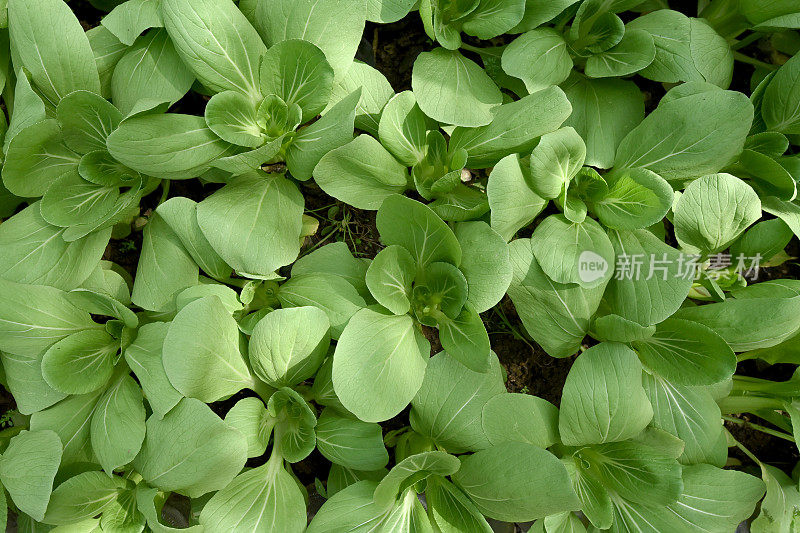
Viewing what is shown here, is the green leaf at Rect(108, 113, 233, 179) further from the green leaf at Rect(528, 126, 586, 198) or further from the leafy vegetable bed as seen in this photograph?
the green leaf at Rect(528, 126, 586, 198)

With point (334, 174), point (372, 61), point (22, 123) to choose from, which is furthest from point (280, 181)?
point (22, 123)

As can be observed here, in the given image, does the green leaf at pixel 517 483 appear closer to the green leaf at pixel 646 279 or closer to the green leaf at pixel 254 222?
the green leaf at pixel 646 279

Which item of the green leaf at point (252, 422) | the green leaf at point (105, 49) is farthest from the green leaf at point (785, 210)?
the green leaf at point (105, 49)

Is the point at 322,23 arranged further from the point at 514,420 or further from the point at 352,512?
the point at 352,512

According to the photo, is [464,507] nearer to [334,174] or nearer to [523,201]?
[523,201]

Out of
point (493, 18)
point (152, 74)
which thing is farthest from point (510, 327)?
point (152, 74)
